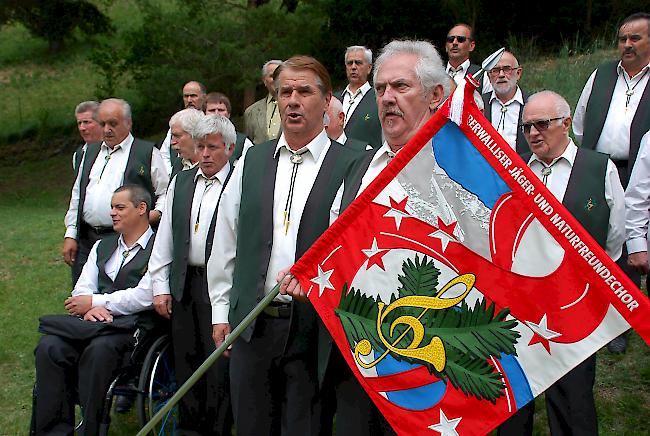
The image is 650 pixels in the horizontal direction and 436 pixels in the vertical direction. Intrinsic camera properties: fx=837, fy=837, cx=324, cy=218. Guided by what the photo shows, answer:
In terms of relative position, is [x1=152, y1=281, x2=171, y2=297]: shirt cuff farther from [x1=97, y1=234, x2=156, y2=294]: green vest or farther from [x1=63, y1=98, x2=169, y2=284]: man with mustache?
[x1=63, y1=98, x2=169, y2=284]: man with mustache

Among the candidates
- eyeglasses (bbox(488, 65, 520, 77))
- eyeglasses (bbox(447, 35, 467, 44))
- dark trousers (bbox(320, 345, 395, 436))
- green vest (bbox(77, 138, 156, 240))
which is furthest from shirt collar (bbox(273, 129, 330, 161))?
eyeglasses (bbox(447, 35, 467, 44))

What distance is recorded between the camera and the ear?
344 cm

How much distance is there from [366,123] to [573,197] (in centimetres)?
293

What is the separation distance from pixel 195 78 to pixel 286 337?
13083 mm

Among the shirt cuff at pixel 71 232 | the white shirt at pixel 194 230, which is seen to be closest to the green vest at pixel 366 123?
the white shirt at pixel 194 230

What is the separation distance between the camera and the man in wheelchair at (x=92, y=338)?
482 cm

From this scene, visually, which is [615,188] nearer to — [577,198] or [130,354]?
[577,198]

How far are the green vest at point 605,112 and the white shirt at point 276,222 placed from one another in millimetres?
2627

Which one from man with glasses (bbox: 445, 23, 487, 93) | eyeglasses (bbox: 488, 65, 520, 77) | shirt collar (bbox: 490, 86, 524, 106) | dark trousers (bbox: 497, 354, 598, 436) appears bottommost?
dark trousers (bbox: 497, 354, 598, 436)

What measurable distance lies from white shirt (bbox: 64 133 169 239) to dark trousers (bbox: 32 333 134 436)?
1.52m

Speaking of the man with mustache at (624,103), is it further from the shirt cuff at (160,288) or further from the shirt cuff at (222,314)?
the shirt cuff at (160,288)

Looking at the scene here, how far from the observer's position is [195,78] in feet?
53.0

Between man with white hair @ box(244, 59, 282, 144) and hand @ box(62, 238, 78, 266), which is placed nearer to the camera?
hand @ box(62, 238, 78, 266)

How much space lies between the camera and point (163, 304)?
500cm
